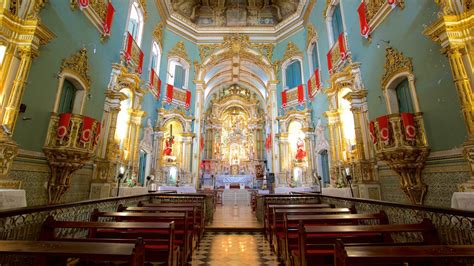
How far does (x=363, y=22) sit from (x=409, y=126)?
4.28 metres

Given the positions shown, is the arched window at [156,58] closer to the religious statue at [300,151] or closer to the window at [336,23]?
the religious statue at [300,151]

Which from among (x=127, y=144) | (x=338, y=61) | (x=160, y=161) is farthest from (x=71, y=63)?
(x=338, y=61)

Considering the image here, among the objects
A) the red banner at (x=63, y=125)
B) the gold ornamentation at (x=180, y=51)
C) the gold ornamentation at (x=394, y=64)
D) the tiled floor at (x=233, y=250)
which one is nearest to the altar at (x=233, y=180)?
the gold ornamentation at (x=180, y=51)

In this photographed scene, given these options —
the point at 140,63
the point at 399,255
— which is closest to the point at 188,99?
the point at 140,63

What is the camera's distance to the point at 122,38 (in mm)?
8711

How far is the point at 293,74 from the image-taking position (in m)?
14.7

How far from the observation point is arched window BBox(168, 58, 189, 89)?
14.3m

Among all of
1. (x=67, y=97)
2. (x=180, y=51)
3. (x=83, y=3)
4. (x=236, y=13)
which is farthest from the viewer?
(x=236, y=13)

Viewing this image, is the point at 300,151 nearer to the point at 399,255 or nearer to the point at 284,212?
the point at 284,212

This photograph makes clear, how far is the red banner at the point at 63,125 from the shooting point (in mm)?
5332

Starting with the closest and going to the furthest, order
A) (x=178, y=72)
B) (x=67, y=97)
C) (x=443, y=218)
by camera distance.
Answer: (x=443, y=218)
(x=67, y=97)
(x=178, y=72)

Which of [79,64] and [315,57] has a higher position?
[315,57]

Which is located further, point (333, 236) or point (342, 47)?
point (342, 47)

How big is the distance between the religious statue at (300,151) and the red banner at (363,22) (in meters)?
6.76
